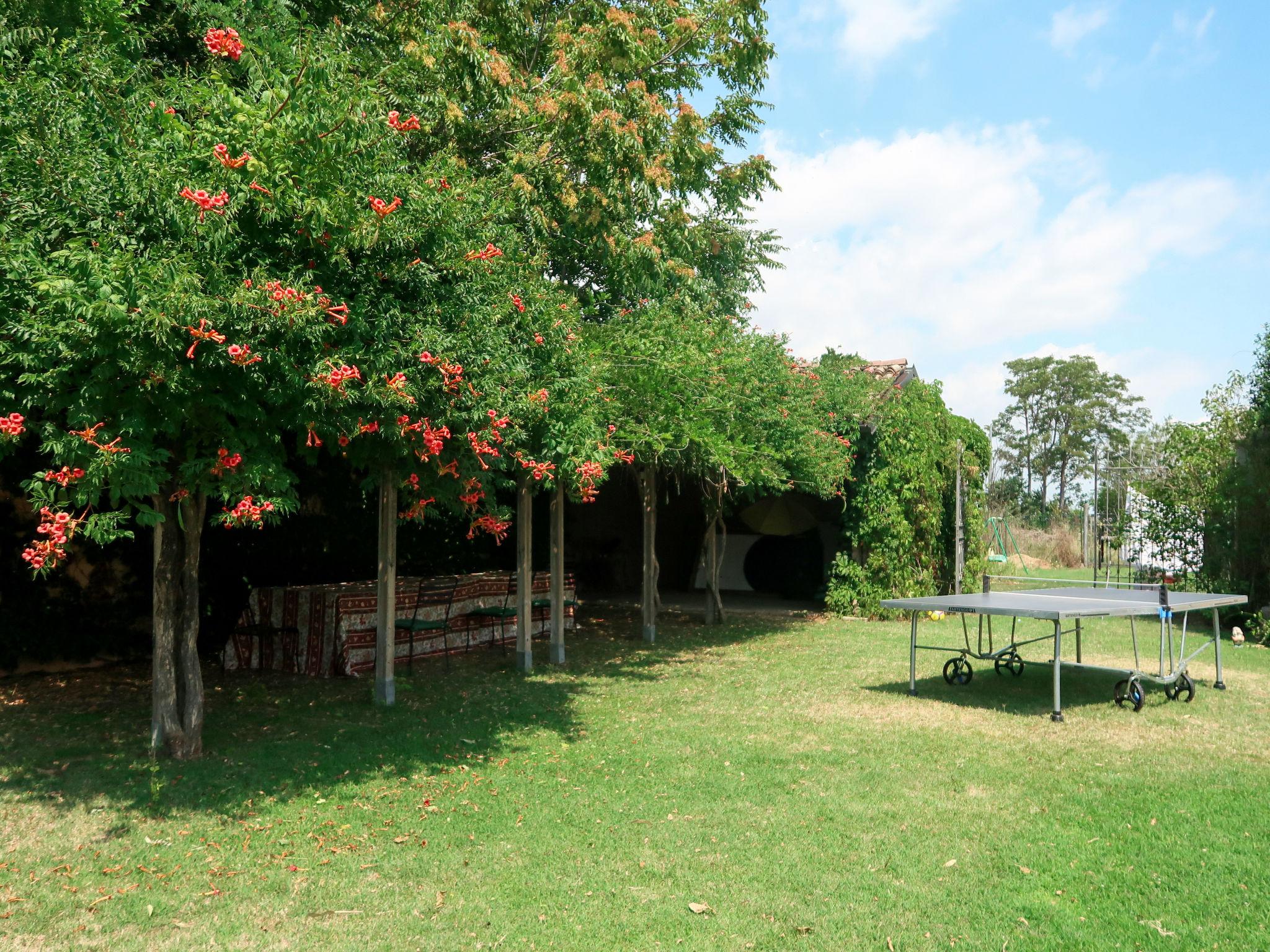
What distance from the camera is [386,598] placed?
816 cm

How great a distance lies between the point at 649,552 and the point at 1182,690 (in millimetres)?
6309

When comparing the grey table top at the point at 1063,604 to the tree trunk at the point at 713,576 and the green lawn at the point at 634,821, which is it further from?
the tree trunk at the point at 713,576

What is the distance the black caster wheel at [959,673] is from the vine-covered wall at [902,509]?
214 inches

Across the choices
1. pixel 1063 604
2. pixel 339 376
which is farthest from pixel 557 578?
pixel 339 376

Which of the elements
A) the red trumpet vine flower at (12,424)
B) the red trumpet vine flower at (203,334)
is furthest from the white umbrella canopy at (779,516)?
the red trumpet vine flower at (12,424)

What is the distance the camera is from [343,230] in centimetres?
494

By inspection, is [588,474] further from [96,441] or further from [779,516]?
[779,516]

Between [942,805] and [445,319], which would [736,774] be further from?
[445,319]

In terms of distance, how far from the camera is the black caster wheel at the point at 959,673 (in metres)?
9.22


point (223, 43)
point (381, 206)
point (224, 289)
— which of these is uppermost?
point (223, 43)

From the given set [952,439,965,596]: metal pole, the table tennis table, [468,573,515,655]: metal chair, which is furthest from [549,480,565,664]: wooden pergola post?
[952,439,965,596]: metal pole

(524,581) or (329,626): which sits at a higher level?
(524,581)

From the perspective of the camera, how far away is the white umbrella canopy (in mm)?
17969

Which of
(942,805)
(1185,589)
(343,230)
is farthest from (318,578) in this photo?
(1185,589)
